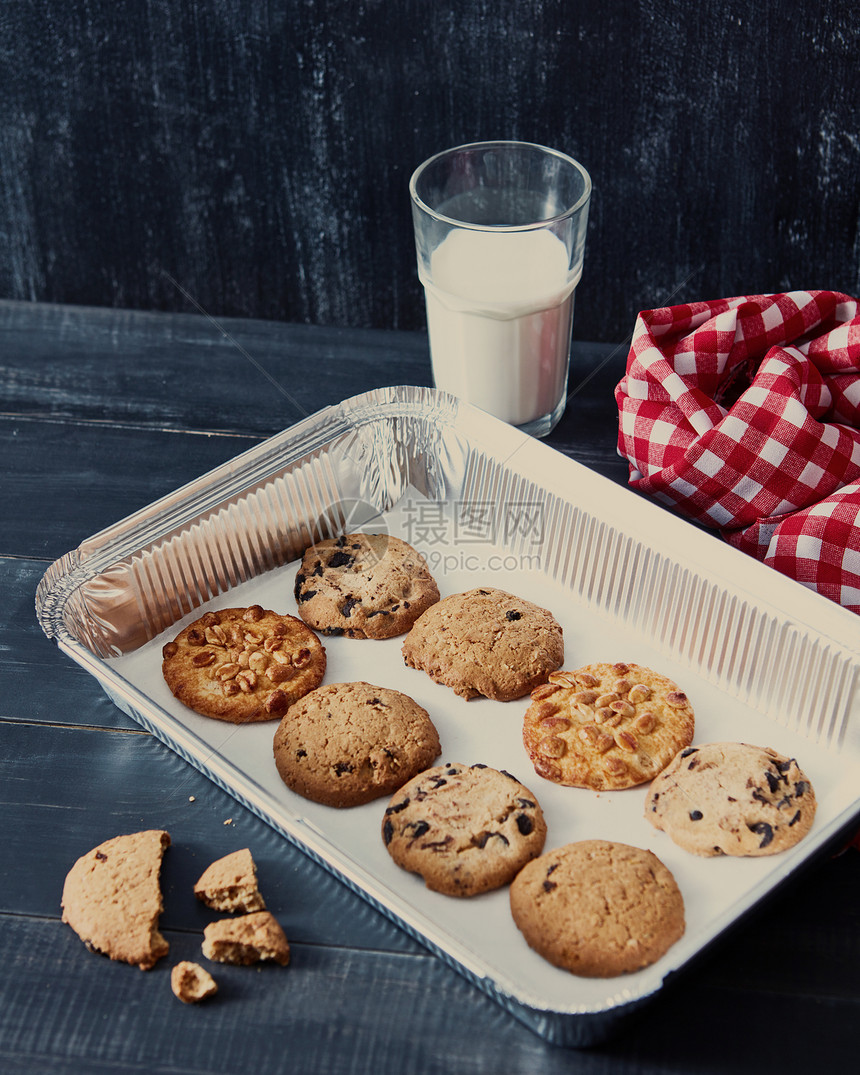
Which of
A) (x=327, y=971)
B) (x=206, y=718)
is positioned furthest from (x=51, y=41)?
(x=327, y=971)

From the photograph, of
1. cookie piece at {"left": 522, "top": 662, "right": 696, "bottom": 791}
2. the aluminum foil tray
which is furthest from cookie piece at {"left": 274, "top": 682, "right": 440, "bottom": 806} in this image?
cookie piece at {"left": 522, "top": 662, "right": 696, "bottom": 791}

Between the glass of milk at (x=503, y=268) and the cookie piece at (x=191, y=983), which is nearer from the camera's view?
the cookie piece at (x=191, y=983)

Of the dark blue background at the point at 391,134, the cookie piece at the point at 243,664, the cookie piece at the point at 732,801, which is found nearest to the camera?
the cookie piece at the point at 732,801

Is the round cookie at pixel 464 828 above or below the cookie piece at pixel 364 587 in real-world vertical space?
below

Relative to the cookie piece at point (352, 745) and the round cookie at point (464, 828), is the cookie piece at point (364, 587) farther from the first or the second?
the round cookie at point (464, 828)

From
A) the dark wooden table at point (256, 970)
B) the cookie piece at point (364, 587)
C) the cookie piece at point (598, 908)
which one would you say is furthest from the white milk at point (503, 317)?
the cookie piece at point (598, 908)

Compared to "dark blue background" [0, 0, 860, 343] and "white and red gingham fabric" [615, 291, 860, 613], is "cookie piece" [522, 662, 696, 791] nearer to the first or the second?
"white and red gingham fabric" [615, 291, 860, 613]

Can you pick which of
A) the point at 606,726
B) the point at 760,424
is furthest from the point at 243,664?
the point at 760,424

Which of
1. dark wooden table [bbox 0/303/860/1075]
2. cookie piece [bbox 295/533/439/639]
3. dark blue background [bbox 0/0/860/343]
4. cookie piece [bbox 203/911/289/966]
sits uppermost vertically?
dark blue background [bbox 0/0/860/343]
